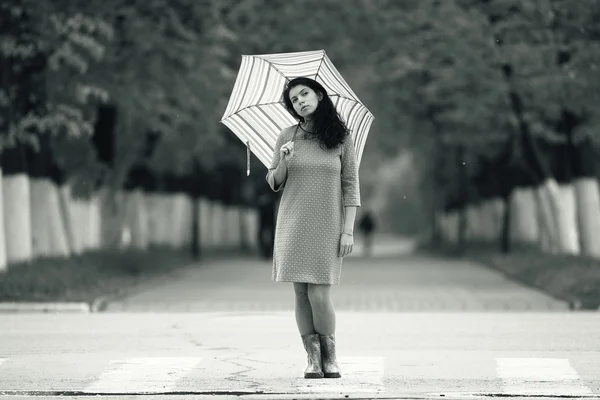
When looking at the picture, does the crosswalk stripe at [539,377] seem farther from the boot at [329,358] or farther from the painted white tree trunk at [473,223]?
the painted white tree trunk at [473,223]

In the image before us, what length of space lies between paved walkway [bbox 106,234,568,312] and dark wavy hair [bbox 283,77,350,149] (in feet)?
32.9

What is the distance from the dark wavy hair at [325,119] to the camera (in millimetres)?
10328

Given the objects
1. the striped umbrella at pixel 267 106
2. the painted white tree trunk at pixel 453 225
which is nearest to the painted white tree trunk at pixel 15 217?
the striped umbrella at pixel 267 106

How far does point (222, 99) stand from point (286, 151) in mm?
22313

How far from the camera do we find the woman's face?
10.3 meters

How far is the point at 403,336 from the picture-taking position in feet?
47.6

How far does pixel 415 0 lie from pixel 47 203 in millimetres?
12561

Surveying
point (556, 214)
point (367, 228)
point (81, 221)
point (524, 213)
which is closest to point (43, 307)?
point (81, 221)

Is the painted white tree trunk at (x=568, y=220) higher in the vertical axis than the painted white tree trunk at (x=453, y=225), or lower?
higher

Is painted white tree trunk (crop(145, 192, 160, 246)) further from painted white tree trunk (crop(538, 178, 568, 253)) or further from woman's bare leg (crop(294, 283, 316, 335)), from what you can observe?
woman's bare leg (crop(294, 283, 316, 335))

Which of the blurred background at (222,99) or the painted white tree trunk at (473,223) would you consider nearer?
the blurred background at (222,99)

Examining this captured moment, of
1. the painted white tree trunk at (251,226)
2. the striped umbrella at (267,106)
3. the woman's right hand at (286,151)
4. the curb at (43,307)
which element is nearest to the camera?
the woman's right hand at (286,151)

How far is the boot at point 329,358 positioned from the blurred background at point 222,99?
438 inches

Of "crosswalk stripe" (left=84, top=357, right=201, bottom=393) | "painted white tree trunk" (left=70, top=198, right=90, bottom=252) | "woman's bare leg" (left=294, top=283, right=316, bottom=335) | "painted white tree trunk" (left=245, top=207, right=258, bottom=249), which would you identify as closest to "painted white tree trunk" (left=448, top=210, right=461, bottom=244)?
"painted white tree trunk" (left=245, top=207, right=258, bottom=249)
